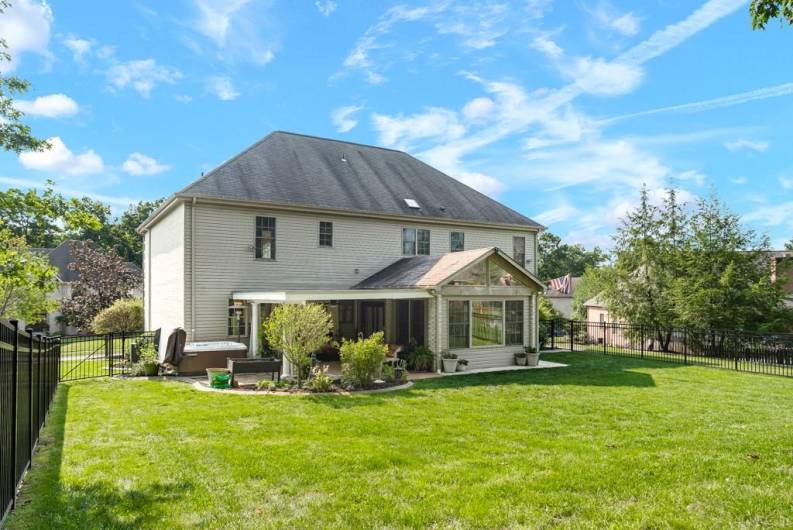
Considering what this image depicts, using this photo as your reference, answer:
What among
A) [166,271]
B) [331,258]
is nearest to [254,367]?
[331,258]

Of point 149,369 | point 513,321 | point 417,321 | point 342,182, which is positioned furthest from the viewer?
point 342,182

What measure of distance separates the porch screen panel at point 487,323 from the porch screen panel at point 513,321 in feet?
0.84

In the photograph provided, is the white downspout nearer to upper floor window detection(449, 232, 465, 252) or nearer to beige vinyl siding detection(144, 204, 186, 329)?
beige vinyl siding detection(144, 204, 186, 329)

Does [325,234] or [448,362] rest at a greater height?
[325,234]

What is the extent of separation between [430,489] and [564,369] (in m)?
11.8

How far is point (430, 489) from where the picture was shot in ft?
16.4

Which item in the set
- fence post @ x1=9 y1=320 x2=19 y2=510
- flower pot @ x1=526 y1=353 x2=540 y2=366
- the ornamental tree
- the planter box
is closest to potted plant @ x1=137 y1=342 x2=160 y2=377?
the planter box

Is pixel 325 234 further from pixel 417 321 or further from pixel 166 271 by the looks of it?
pixel 166 271

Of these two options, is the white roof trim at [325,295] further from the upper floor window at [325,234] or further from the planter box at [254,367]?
the upper floor window at [325,234]

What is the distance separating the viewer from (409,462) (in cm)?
592

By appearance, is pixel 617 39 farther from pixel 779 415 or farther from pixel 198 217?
pixel 198 217

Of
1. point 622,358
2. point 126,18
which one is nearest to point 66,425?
point 126,18

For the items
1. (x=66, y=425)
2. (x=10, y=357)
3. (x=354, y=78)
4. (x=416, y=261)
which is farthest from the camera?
(x=416, y=261)

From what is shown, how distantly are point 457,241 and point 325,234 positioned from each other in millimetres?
6150
